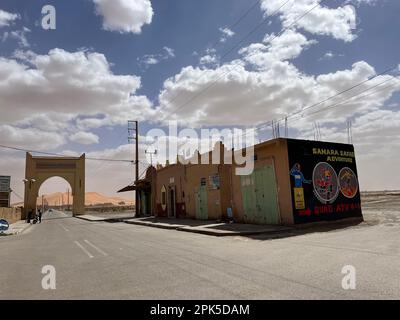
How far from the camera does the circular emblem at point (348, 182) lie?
20297 mm

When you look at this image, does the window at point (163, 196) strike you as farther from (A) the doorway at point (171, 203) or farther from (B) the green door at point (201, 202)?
(B) the green door at point (201, 202)

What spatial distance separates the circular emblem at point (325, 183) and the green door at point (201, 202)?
10.4 meters

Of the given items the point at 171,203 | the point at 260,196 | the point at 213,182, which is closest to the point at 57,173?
the point at 171,203

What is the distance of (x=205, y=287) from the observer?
6.64 m

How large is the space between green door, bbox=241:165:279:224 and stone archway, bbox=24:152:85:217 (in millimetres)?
53675

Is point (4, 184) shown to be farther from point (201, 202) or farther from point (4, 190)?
point (201, 202)

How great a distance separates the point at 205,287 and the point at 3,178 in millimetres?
49616

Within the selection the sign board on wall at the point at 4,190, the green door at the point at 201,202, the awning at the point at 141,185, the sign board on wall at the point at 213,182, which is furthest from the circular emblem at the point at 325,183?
the sign board on wall at the point at 4,190

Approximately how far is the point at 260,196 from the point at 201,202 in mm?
8893

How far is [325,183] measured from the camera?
19.7m

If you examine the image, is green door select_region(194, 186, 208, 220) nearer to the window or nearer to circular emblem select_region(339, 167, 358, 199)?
the window

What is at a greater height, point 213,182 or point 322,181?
point 213,182

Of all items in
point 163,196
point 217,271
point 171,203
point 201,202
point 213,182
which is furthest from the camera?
point 163,196
